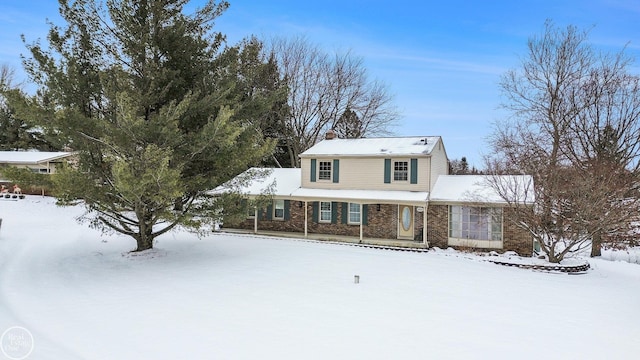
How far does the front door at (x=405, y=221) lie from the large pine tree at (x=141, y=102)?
782cm

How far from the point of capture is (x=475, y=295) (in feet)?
34.4

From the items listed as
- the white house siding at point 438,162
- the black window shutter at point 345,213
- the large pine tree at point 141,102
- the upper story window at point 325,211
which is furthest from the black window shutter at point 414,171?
the large pine tree at point 141,102

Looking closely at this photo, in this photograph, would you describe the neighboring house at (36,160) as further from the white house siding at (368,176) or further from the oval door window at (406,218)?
the oval door window at (406,218)

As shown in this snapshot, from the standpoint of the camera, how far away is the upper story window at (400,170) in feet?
60.6

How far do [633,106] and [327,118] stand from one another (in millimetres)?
19158

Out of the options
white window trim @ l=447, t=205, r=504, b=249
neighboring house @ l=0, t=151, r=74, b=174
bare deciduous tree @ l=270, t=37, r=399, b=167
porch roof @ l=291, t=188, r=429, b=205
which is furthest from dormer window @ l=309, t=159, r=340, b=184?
neighboring house @ l=0, t=151, r=74, b=174

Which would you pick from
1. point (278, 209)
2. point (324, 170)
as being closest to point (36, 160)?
point (278, 209)

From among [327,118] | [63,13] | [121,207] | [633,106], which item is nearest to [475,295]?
[121,207]

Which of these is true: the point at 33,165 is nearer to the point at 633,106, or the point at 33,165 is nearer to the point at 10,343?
the point at 10,343

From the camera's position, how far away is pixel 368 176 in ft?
62.7

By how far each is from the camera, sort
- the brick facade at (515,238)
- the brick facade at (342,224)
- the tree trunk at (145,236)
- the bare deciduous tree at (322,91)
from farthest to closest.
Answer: the bare deciduous tree at (322,91) < the brick facade at (342,224) < the brick facade at (515,238) < the tree trunk at (145,236)
